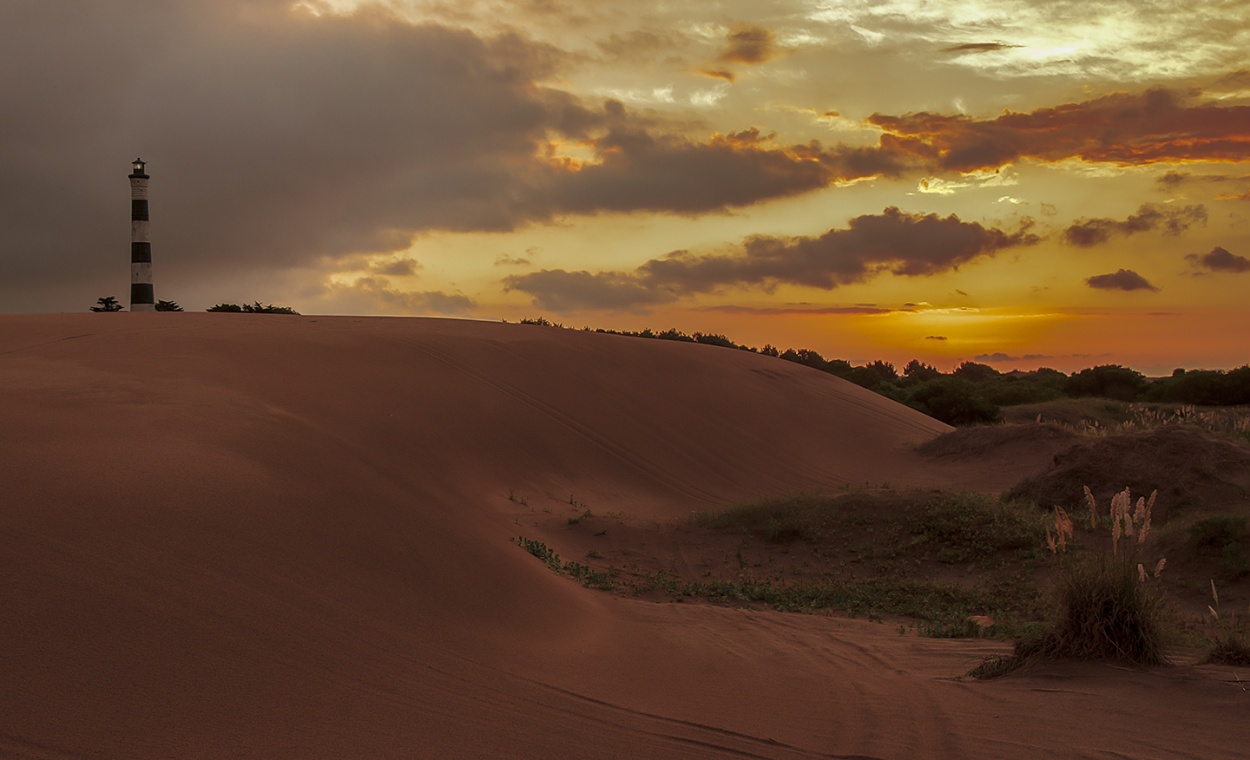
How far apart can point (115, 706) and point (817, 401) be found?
23.6 m

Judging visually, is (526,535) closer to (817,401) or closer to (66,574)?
(66,574)

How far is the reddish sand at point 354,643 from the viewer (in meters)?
5.03

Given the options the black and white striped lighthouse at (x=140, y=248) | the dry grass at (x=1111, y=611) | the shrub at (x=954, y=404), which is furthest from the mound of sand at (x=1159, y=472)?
the black and white striped lighthouse at (x=140, y=248)

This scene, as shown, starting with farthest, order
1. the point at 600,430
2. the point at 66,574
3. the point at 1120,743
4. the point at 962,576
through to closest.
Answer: the point at 600,430, the point at 962,576, the point at 66,574, the point at 1120,743

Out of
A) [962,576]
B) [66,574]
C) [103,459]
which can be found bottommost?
[962,576]

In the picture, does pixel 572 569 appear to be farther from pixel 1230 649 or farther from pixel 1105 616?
pixel 1230 649

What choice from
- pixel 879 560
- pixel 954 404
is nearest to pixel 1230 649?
pixel 879 560

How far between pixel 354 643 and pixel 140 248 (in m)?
32.5

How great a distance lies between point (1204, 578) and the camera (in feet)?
36.0

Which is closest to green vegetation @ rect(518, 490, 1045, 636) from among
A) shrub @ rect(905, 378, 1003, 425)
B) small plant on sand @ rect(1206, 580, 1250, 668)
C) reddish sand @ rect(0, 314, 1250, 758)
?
reddish sand @ rect(0, 314, 1250, 758)

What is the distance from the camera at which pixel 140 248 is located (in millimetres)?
33906

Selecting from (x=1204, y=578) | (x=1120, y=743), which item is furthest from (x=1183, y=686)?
(x=1204, y=578)

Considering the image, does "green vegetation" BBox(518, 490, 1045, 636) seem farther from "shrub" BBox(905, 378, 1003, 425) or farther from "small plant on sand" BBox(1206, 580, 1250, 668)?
"shrub" BBox(905, 378, 1003, 425)

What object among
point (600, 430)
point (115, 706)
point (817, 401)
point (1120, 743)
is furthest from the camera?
point (817, 401)
